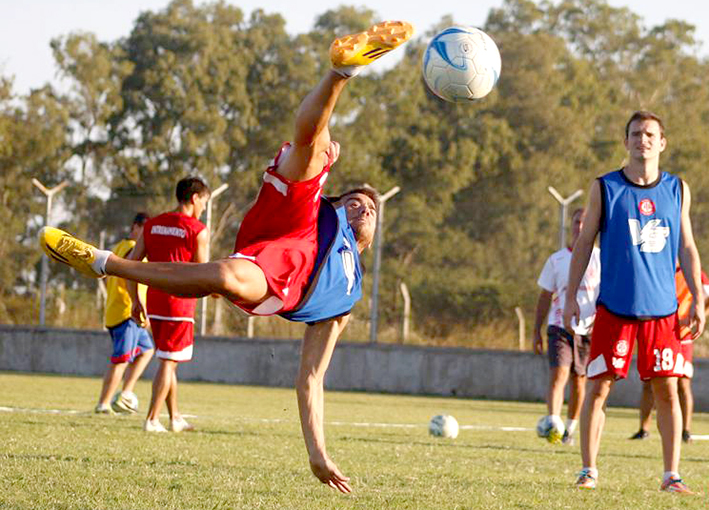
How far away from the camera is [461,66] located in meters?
8.16

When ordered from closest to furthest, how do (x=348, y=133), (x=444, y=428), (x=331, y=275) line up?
(x=331, y=275) < (x=444, y=428) < (x=348, y=133)

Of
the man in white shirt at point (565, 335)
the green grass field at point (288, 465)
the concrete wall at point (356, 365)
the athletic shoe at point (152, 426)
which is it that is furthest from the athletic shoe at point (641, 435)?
the concrete wall at point (356, 365)

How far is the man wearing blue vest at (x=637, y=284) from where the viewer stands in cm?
760

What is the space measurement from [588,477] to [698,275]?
139 centimetres

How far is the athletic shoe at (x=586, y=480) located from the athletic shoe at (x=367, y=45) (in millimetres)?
2823

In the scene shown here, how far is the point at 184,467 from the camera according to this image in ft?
24.4

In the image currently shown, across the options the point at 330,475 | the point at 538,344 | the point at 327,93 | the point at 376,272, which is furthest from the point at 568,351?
the point at 376,272

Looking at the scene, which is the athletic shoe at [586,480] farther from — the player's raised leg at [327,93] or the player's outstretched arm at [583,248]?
the player's raised leg at [327,93]

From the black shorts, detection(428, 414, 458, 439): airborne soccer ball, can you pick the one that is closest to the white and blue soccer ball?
the black shorts

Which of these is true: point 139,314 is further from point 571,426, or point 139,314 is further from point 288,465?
point 571,426

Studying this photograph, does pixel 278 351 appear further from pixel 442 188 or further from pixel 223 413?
pixel 442 188

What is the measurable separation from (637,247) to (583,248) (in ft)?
1.02

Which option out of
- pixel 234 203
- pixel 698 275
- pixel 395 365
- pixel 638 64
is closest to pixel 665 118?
pixel 638 64

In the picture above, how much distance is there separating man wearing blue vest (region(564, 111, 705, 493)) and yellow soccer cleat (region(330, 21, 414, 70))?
79.8 inches
